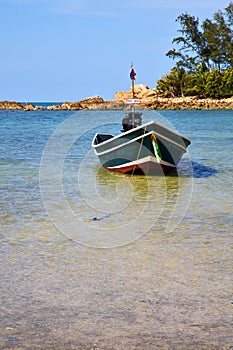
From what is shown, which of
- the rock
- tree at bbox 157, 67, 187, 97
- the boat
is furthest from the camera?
the rock

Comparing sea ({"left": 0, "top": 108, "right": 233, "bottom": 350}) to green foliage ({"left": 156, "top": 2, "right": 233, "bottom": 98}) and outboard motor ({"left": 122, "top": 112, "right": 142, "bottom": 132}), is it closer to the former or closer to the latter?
outboard motor ({"left": 122, "top": 112, "right": 142, "bottom": 132})

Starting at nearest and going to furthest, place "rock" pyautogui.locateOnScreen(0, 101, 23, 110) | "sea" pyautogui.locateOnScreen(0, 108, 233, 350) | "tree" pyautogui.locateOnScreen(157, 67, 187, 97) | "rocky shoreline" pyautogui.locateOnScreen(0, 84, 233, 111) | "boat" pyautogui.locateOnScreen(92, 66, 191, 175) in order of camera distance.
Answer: "sea" pyautogui.locateOnScreen(0, 108, 233, 350)
"boat" pyautogui.locateOnScreen(92, 66, 191, 175)
"rocky shoreline" pyautogui.locateOnScreen(0, 84, 233, 111)
"tree" pyautogui.locateOnScreen(157, 67, 187, 97)
"rock" pyautogui.locateOnScreen(0, 101, 23, 110)

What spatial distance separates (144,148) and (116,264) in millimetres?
8229

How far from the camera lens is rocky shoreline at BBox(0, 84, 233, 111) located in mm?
80688

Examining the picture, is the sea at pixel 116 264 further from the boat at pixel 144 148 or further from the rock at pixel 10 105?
the rock at pixel 10 105

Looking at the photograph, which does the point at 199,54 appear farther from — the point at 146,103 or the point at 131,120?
the point at 131,120

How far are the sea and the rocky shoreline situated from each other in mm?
66150

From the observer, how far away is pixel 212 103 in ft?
265

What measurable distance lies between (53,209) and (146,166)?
5122mm

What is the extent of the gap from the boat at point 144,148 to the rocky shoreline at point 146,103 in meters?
61.7

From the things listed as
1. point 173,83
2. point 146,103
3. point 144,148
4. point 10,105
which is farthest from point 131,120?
point 10,105

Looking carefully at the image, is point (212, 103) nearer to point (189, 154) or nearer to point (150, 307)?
point (189, 154)

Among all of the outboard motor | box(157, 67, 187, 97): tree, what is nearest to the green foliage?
box(157, 67, 187, 97): tree

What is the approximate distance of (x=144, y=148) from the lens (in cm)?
1526
